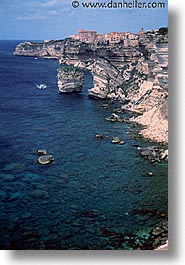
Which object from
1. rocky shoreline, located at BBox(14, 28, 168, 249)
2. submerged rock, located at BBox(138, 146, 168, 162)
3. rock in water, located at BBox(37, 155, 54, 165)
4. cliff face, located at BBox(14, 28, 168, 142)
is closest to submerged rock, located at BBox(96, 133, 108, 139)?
rocky shoreline, located at BBox(14, 28, 168, 249)

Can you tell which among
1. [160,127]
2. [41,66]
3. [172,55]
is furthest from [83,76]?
[172,55]

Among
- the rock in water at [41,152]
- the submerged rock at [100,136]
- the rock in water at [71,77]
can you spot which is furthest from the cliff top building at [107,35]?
the rock in water at [71,77]

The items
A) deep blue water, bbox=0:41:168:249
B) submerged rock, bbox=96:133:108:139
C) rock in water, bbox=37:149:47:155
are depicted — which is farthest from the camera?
submerged rock, bbox=96:133:108:139

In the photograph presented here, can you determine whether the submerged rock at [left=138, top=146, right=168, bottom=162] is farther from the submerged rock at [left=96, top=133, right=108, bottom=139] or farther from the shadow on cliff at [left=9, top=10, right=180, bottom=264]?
the shadow on cliff at [left=9, top=10, right=180, bottom=264]

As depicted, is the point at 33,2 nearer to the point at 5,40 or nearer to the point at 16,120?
the point at 5,40

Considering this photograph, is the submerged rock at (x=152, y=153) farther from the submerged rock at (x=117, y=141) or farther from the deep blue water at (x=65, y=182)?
the submerged rock at (x=117, y=141)

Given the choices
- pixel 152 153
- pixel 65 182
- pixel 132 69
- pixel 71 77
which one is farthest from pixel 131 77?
pixel 65 182

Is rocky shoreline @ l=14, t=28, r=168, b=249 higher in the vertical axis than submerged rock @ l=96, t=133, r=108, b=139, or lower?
higher
